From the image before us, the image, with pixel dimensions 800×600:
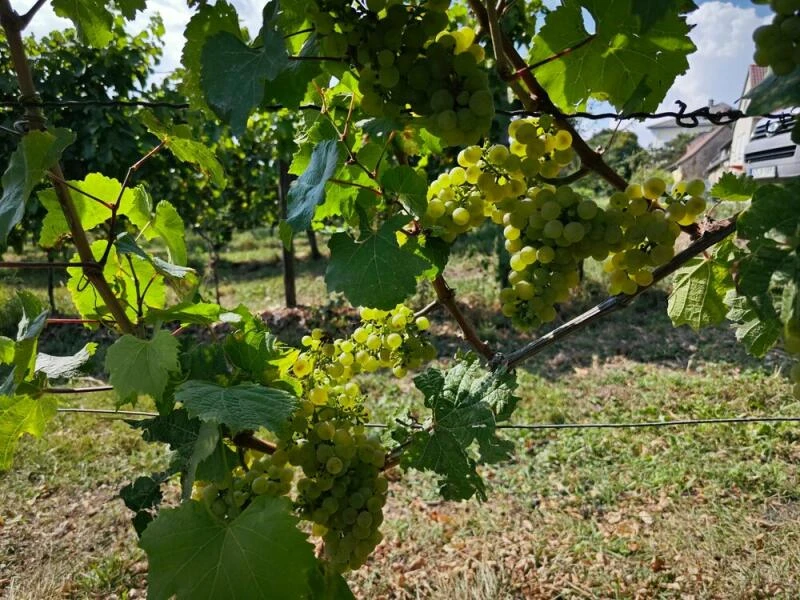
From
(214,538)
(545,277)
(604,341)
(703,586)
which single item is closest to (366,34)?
(545,277)

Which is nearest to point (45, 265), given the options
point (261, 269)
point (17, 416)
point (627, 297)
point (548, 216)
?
point (17, 416)

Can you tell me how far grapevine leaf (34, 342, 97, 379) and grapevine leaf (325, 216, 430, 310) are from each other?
0.59 metres

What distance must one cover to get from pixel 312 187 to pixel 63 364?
0.69 m

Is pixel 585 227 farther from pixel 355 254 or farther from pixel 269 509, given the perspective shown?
pixel 269 509

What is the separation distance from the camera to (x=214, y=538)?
0.85m

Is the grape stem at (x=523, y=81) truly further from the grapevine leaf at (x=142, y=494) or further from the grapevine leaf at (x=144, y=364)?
the grapevine leaf at (x=142, y=494)

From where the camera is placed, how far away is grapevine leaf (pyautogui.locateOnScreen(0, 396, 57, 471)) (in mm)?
1059

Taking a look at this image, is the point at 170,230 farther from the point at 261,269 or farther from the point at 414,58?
the point at 261,269

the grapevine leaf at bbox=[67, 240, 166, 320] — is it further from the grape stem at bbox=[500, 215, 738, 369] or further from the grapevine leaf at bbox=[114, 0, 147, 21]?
the grape stem at bbox=[500, 215, 738, 369]

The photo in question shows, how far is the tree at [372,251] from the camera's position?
2.33ft

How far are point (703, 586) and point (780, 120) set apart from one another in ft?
7.86

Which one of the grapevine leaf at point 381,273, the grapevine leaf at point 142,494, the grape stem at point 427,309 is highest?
the grapevine leaf at point 381,273

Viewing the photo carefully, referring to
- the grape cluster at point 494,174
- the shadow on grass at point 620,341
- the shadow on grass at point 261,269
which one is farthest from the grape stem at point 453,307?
the shadow on grass at point 261,269

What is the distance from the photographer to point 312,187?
32.5 inches
